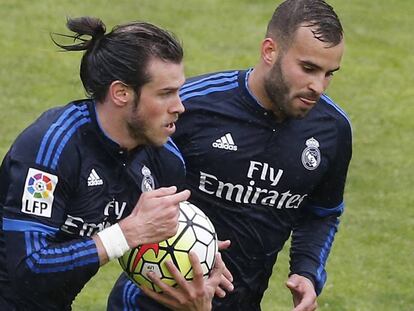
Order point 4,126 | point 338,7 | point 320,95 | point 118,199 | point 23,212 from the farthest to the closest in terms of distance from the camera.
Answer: point 338,7 < point 4,126 < point 320,95 < point 118,199 < point 23,212

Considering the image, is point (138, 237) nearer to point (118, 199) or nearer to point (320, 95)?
point (118, 199)

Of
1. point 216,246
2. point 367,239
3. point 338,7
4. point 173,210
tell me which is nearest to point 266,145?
point 216,246

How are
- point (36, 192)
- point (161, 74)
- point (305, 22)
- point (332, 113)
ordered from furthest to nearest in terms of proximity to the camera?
point (332, 113) → point (305, 22) → point (161, 74) → point (36, 192)

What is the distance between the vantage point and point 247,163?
7.04 m

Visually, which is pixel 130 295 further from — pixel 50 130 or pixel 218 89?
pixel 50 130

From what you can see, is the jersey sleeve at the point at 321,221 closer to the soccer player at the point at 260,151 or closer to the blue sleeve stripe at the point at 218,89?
the soccer player at the point at 260,151

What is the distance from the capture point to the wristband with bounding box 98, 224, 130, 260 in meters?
5.70

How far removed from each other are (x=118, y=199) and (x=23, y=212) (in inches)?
22.8

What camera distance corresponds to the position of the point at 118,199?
6.10 metres

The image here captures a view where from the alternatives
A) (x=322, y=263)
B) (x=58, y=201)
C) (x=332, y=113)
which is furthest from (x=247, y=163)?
(x=58, y=201)

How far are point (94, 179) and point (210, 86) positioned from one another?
143cm

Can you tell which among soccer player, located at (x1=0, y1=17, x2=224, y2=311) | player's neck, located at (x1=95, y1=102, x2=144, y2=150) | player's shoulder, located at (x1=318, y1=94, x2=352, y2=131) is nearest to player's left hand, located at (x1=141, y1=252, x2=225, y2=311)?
soccer player, located at (x1=0, y1=17, x2=224, y2=311)

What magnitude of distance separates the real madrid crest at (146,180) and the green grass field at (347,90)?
349 centimetres

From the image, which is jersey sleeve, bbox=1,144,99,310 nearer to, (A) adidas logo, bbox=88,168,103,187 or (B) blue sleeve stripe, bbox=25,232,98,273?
(B) blue sleeve stripe, bbox=25,232,98,273
